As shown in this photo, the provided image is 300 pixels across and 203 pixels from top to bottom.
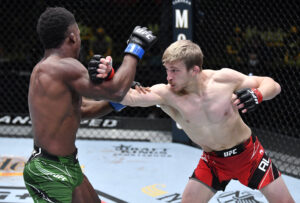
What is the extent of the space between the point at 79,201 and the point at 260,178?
950 millimetres

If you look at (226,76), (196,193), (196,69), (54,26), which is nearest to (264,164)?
(196,193)

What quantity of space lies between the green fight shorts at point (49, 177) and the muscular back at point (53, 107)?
0.13 ft

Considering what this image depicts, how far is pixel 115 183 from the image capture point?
3.41m

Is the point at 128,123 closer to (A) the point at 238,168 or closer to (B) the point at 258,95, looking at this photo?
(A) the point at 238,168

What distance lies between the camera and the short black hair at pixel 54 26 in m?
1.70

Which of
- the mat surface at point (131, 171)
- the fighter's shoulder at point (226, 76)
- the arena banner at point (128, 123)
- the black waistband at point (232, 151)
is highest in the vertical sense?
the fighter's shoulder at point (226, 76)

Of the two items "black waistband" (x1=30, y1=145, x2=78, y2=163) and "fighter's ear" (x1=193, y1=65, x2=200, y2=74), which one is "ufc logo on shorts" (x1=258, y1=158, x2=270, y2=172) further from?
"black waistband" (x1=30, y1=145, x2=78, y2=163)

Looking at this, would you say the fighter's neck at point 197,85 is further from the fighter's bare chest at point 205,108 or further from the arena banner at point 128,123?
the arena banner at point 128,123

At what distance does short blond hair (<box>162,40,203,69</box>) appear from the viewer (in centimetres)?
203

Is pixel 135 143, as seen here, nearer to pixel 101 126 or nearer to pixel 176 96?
pixel 101 126

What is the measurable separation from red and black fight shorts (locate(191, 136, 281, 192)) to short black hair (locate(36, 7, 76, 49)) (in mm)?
1041

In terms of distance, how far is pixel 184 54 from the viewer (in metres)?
2.04

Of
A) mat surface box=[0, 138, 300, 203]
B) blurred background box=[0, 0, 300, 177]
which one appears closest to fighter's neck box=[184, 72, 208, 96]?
mat surface box=[0, 138, 300, 203]

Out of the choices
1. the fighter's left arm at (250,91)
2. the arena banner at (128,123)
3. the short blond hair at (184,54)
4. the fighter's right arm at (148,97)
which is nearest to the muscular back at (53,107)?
the fighter's right arm at (148,97)
